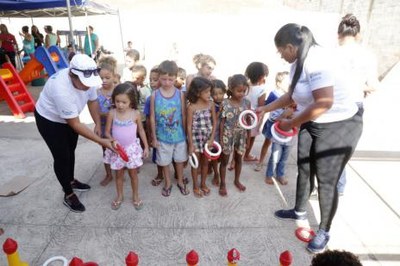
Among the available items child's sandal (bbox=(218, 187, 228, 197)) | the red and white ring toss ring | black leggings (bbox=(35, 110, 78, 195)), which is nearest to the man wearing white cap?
black leggings (bbox=(35, 110, 78, 195))

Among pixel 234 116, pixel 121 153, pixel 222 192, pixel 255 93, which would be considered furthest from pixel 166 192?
pixel 255 93

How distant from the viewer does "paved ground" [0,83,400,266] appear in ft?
Result: 8.95

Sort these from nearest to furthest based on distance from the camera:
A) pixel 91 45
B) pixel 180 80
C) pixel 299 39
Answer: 1. pixel 299 39
2. pixel 180 80
3. pixel 91 45

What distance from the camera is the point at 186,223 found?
312cm

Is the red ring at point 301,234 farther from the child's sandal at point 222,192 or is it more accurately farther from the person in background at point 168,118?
the person in background at point 168,118

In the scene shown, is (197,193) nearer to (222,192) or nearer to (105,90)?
(222,192)

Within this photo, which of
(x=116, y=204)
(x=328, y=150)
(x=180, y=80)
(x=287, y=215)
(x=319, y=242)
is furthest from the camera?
(x=180, y=80)

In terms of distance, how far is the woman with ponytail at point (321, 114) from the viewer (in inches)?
88.5

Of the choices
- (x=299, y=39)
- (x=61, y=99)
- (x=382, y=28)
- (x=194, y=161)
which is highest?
(x=299, y=39)

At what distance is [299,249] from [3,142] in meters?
4.96

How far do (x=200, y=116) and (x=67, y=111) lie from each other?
1346mm

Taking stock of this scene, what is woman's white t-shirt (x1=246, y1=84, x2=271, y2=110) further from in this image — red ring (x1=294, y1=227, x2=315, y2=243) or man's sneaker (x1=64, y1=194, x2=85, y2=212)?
man's sneaker (x1=64, y1=194, x2=85, y2=212)

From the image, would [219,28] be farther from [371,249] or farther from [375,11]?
[371,249]

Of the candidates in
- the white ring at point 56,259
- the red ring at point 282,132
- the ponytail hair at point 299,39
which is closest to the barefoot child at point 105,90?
the white ring at point 56,259
